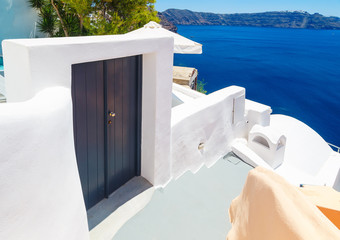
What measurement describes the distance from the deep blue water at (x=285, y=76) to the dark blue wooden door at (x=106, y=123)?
3881 cm

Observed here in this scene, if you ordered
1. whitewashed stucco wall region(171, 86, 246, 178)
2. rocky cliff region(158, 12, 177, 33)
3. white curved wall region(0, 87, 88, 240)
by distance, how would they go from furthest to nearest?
rocky cliff region(158, 12, 177, 33) → whitewashed stucco wall region(171, 86, 246, 178) → white curved wall region(0, 87, 88, 240)

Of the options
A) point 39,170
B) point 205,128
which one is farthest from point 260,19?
point 39,170

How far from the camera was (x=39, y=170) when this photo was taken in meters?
2.60

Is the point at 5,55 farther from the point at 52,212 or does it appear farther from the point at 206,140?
the point at 206,140

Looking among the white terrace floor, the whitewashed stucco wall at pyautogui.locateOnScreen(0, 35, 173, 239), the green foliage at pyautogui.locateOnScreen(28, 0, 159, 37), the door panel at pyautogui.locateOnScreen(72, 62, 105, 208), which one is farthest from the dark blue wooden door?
the green foliage at pyautogui.locateOnScreen(28, 0, 159, 37)

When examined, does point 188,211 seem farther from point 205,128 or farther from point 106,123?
point 205,128

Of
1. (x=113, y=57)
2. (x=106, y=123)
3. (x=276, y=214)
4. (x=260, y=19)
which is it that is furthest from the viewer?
(x=260, y=19)

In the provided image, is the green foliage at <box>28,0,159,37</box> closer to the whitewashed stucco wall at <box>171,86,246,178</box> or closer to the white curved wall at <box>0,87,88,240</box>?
the whitewashed stucco wall at <box>171,86,246,178</box>

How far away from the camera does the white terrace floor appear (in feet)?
14.8

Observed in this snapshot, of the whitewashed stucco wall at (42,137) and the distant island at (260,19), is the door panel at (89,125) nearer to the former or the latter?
the whitewashed stucco wall at (42,137)

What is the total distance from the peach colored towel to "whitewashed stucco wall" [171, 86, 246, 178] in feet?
10.3

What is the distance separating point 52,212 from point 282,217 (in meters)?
2.02

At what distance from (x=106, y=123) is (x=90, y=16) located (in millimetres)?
13526

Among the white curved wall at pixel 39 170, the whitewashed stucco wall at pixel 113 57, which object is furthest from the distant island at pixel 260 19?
the white curved wall at pixel 39 170
